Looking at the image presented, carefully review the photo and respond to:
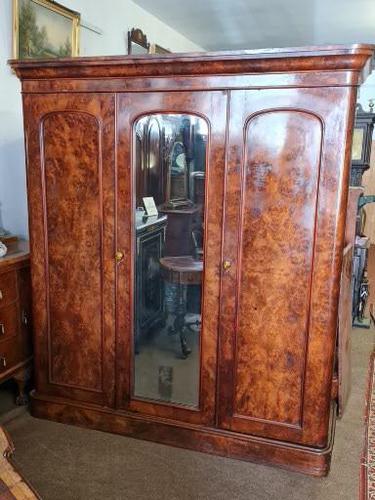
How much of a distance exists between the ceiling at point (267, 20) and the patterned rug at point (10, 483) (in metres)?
3.46

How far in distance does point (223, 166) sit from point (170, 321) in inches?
29.3

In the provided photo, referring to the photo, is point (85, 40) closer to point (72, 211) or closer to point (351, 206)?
point (72, 211)

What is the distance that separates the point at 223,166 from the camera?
1886mm

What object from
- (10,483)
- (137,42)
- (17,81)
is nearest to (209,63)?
(17,81)

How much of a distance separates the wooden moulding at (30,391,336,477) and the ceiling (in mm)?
3067

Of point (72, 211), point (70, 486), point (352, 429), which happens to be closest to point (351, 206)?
point (352, 429)

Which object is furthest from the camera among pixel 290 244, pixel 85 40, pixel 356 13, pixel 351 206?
pixel 356 13

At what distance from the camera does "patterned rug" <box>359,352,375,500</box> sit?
191 cm

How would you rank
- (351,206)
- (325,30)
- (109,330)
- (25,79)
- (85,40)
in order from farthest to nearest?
1. (325,30)
2. (85,40)
3. (351,206)
4. (109,330)
5. (25,79)

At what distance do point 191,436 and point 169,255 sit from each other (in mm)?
848

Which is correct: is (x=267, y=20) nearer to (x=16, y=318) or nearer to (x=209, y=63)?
(x=209, y=63)

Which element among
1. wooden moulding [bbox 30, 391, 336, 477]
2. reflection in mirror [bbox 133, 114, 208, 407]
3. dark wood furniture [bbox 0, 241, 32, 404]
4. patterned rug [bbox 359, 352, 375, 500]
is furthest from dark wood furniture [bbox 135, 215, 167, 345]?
patterned rug [bbox 359, 352, 375, 500]

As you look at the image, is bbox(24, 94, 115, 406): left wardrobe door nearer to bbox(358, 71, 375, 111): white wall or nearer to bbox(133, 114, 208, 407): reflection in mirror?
bbox(133, 114, 208, 407): reflection in mirror

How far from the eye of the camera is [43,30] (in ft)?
8.92
